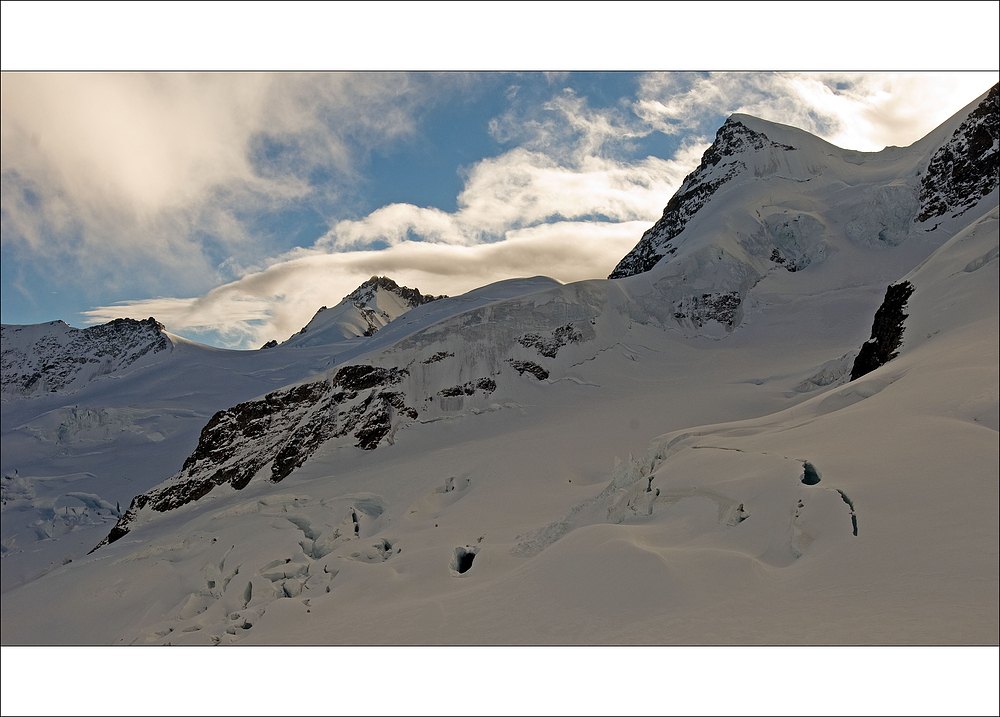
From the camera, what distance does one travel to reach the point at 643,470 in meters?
14.8

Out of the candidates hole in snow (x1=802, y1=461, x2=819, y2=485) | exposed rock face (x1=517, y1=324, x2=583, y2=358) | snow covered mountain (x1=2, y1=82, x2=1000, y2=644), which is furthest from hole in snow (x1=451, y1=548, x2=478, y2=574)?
exposed rock face (x1=517, y1=324, x2=583, y2=358)

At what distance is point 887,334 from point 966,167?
152 feet

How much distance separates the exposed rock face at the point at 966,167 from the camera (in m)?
46.9

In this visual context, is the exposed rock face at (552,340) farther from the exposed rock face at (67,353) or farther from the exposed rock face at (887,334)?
the exposed rock face at (67,353)

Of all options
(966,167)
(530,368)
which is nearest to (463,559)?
A: (530,368)

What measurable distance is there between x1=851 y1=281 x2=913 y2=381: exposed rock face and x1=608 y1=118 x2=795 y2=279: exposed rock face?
45561 mm

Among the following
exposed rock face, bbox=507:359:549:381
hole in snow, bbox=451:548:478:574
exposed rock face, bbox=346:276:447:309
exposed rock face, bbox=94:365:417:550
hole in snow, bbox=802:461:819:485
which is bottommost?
hole in snow, bbox=451:548:478:574

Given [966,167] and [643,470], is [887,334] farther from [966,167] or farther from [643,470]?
[966,167]

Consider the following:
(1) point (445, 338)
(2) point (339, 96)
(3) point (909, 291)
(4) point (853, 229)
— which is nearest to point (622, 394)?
(1) point (445, 338)

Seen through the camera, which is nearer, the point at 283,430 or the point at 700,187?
the point at 283,430

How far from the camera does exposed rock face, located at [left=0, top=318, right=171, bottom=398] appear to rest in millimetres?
119812

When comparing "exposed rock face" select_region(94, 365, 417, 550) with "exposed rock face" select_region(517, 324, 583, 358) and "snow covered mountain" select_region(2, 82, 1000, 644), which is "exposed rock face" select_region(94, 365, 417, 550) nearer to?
"snow covered mountain" select_region(2, 82, 1000, 644)

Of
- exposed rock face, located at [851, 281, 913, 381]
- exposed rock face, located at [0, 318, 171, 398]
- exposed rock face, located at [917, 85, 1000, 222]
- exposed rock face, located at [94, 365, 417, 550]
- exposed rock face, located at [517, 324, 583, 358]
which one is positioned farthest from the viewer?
exposed rock face, located at [0, 318, 171, 398]

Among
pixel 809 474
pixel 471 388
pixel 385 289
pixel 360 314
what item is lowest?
pixel 809 474
